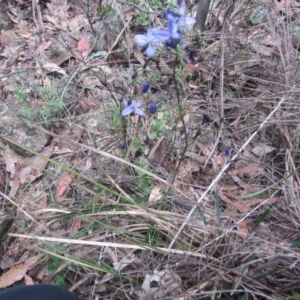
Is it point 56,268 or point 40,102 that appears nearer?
point 56,268

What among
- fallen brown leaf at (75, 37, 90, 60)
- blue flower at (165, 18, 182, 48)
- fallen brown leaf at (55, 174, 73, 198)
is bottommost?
fallen brown leaf at (55, 174, 73, 198)

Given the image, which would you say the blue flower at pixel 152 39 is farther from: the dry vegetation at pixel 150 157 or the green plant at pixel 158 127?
the green plant at pixel 158 127

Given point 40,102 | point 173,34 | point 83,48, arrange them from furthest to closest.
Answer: point 83,48, point 40,102, point 173,34

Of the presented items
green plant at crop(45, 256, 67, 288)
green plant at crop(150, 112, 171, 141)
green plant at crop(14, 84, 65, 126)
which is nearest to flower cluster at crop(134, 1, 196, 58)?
green plant at crop(150, 112, 171, 141)

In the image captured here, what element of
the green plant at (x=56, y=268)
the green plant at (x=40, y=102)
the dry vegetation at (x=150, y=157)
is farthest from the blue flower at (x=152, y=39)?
the green plant at (x=40, y=102)

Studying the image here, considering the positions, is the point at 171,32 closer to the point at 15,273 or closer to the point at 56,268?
the point at 56,268

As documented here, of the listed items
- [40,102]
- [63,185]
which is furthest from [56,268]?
[40,102]

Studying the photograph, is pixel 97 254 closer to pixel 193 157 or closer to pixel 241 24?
pixel 193 157

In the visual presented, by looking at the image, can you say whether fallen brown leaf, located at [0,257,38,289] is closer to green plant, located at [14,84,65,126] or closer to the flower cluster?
green plant, located at [14,84,65,126]
